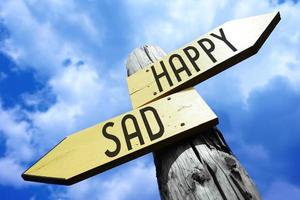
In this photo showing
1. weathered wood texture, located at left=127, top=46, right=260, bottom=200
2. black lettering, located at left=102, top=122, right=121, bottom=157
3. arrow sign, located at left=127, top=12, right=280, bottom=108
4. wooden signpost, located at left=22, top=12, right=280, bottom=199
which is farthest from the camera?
arrow sign, located at left=127, top=12, right=280, bottom=108

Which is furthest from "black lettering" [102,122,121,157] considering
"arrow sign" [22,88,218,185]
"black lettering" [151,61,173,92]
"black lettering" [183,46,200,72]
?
"black lettering" [183,46,200,72]

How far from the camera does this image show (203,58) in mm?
1789

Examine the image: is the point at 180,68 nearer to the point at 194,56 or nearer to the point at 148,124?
the point at 194,56

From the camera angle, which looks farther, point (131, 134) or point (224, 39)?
point (224, 39)

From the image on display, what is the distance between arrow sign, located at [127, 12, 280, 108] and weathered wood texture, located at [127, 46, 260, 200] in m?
0.36

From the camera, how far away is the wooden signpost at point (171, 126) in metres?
1.37

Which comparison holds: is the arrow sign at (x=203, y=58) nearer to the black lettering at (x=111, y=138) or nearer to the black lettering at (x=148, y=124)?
the black lettering at (x=148, y=124)

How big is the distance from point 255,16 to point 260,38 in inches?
7.4

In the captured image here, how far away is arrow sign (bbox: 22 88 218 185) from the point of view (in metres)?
1.45

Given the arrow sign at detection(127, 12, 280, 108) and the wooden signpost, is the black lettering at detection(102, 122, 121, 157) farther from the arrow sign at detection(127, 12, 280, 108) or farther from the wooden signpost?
the arrow sign at detection(127, 12, 280, 108)

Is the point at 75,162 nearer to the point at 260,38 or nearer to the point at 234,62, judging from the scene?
the point at 234,62

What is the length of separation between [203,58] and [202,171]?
766 mm

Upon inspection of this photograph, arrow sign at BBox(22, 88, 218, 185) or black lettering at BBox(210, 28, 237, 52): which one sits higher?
black lettering at BBox(210, 28, 237, 52)

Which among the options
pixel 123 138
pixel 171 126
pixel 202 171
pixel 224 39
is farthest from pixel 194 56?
pixel 202 171
